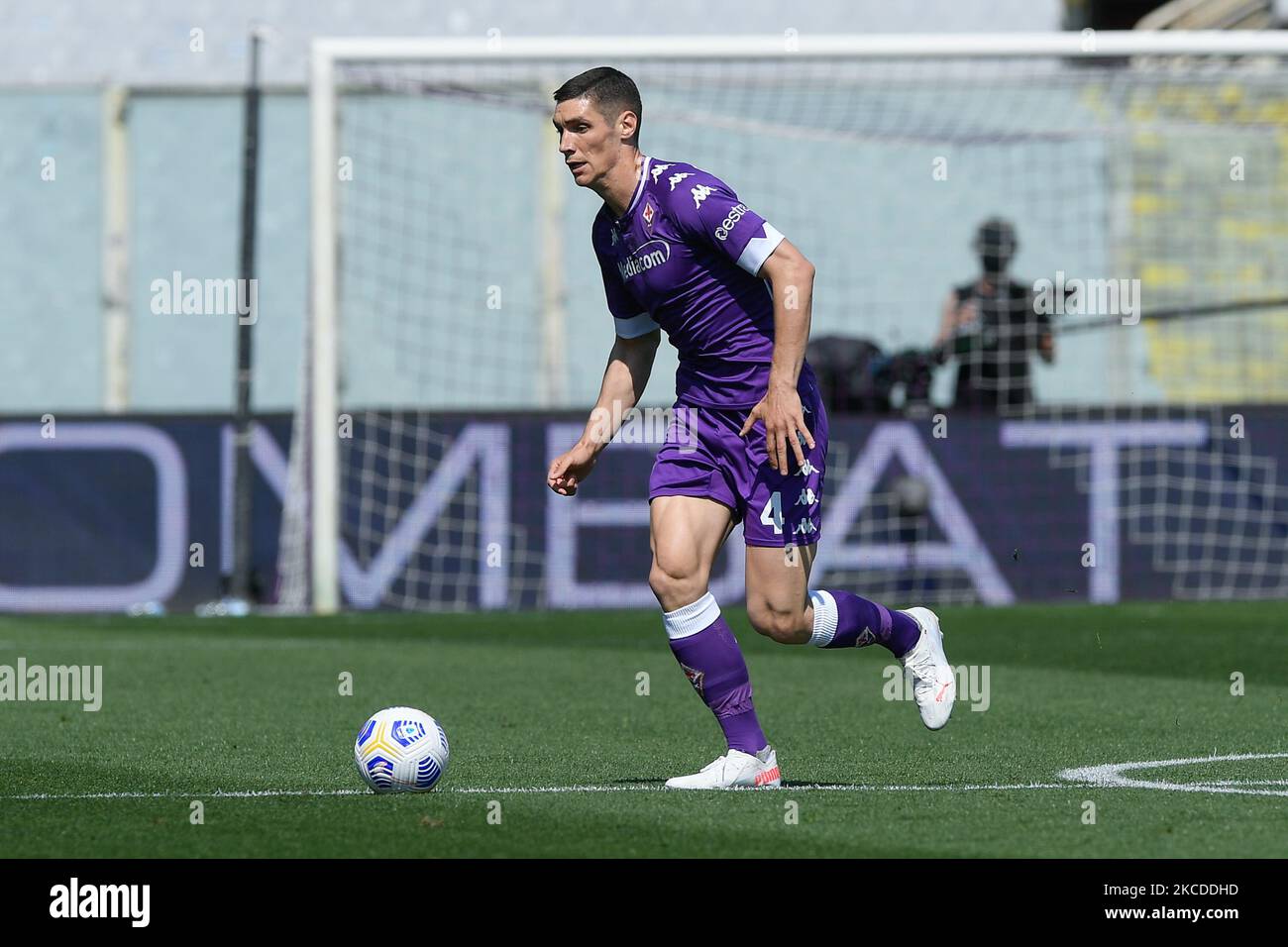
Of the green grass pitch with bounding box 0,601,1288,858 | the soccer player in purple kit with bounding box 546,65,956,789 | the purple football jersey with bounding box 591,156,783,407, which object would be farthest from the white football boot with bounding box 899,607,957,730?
the purple football jersey with bounding box 591,156,783,407

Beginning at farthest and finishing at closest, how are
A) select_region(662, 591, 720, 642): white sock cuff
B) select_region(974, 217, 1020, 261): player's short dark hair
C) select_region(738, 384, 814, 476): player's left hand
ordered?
select_region(974, 217, 1020, 261): player's short dark hair, select_region(662, 591, 720, 642): white sock cuff, select_region(738, 384, 814, 476): player's left hand

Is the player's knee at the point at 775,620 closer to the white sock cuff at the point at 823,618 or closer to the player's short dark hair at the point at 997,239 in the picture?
the white sock cuff at the point at 823,618

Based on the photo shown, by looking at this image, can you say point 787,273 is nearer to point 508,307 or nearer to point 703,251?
point 703,251

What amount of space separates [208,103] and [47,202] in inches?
54.5

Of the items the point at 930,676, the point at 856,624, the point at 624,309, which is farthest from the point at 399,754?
the point at 930,676

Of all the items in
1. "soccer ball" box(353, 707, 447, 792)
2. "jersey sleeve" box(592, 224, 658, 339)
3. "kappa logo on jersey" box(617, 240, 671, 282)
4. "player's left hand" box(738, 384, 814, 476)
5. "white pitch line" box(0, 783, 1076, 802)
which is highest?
"kappa logo on jersey" box(617, 240, 671, 282)

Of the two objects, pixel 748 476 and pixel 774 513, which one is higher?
pixel 748 476

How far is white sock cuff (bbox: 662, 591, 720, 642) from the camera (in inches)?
240

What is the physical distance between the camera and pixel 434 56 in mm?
13930

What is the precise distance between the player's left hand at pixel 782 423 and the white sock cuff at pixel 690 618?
468 mm

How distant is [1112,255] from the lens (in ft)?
54.1

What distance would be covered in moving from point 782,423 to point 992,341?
9267mm

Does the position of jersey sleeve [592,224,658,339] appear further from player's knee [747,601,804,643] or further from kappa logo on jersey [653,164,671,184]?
player's knee [747,601,804,643]

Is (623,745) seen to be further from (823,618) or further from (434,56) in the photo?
(434,56)
